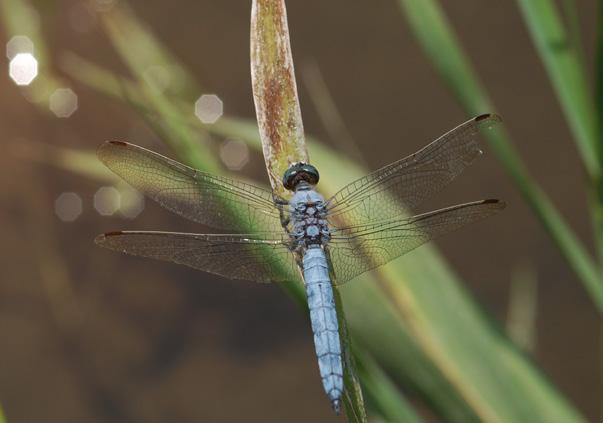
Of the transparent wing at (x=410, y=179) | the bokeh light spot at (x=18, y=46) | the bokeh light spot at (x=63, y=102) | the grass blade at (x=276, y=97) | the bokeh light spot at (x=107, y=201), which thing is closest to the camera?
the grass blade at (x=276, y=97)

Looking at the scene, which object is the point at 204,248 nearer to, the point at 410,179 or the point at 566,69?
the point at 410,179

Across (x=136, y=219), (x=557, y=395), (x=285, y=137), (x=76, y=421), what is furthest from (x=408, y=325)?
(x=136, y=219)

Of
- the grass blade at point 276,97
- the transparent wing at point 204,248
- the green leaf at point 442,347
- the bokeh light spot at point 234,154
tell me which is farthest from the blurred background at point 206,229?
the grass blade at point 276,97

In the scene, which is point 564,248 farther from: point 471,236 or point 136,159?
point 471,236

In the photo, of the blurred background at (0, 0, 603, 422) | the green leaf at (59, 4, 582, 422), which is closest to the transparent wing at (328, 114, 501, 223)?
the green leaf at (59, 4, 582, 422)

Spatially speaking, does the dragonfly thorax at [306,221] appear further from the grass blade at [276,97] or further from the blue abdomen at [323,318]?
the grass blade at [276,97]

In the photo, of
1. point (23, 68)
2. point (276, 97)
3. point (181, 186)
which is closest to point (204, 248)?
point (181, 186)
